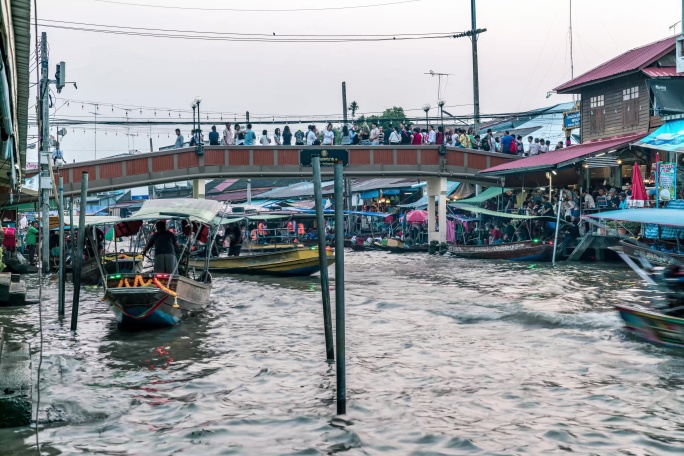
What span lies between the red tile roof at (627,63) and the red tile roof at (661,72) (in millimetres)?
293

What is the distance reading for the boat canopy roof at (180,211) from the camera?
16062mm

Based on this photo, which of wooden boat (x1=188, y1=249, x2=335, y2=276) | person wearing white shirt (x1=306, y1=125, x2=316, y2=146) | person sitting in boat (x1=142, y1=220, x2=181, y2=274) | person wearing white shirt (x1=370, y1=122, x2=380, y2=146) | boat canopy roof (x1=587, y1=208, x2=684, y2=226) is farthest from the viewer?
person wearing white shirt (x1=370, y1=122, x2=380, y2=146)

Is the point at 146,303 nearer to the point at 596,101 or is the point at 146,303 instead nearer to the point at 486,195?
the point at 596,101

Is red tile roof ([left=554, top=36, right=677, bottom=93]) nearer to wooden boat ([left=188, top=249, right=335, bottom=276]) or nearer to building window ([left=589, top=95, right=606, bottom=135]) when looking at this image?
building window ([left=589, top=95, right=606, bottom=135])

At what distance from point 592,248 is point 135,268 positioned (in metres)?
16.5

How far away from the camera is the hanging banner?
24.1m

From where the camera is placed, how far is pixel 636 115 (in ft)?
98.7

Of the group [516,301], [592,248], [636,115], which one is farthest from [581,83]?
[516,301]

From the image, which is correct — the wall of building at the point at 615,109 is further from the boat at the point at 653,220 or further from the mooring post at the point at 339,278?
the mooring post at the point at 339,278

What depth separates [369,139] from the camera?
3678 cm

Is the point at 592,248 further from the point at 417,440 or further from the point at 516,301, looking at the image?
the point at 417,440

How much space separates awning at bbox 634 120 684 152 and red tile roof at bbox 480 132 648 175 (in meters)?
2.22

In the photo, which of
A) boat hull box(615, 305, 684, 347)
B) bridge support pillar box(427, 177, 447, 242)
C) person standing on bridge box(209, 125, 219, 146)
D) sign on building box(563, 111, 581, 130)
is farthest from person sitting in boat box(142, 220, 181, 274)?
sign on building box(563, 111, 581, 130)

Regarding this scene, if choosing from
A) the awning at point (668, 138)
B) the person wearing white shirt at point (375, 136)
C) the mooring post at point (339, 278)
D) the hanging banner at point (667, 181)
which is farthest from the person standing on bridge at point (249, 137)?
the mooring post at point (339, 278)
